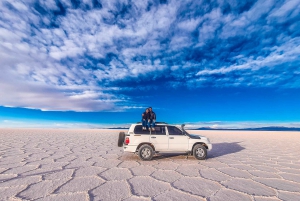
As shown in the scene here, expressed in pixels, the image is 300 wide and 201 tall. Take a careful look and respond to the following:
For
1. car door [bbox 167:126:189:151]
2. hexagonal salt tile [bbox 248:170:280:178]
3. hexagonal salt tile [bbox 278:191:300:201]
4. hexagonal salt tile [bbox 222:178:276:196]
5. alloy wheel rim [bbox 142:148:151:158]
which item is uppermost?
car door [bbox 167:126:189:151]

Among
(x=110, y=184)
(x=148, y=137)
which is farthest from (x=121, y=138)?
(x=110, y=184)

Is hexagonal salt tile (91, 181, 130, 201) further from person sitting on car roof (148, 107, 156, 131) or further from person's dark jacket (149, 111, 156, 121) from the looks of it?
person's dark jacket (149, 111, 156, 121)

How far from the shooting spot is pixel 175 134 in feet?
25.1

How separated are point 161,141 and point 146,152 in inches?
30.8

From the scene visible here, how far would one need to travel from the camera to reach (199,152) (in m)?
7.47

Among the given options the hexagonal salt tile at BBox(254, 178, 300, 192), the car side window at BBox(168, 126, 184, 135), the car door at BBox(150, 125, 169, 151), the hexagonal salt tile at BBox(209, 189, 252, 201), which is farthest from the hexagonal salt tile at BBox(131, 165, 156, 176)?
the hexagonal salt tile at BBox(254, 178, 300, 192)

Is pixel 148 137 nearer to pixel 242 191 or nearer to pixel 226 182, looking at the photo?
pixel 226 182

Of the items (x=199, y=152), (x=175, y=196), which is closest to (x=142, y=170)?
(x=175, y=196)

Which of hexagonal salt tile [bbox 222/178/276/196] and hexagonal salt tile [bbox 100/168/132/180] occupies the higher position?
hexagonal salt tile [bbox 100/168/132/180]

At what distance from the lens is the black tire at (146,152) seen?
7191 millimetres

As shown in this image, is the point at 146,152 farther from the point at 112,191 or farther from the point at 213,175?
the point at 112,191

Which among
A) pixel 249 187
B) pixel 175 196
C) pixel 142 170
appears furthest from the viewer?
pixel 142 170

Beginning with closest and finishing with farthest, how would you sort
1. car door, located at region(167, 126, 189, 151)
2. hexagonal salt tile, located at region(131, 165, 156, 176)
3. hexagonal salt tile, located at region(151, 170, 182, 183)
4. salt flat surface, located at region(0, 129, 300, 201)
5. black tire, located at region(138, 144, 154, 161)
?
salt flat surface, located at region(0, 129, 300, 201) < hexagonal salt tile, located at region(151, 170, 182, 183) < hexagonal salt tile, located at region(131, 165, 156, 176) < black tire, located at region(138, 144, 154, 161) < car door, located at region(167, 126, 189, 151)

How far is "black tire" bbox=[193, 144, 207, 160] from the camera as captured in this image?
24.4ft
